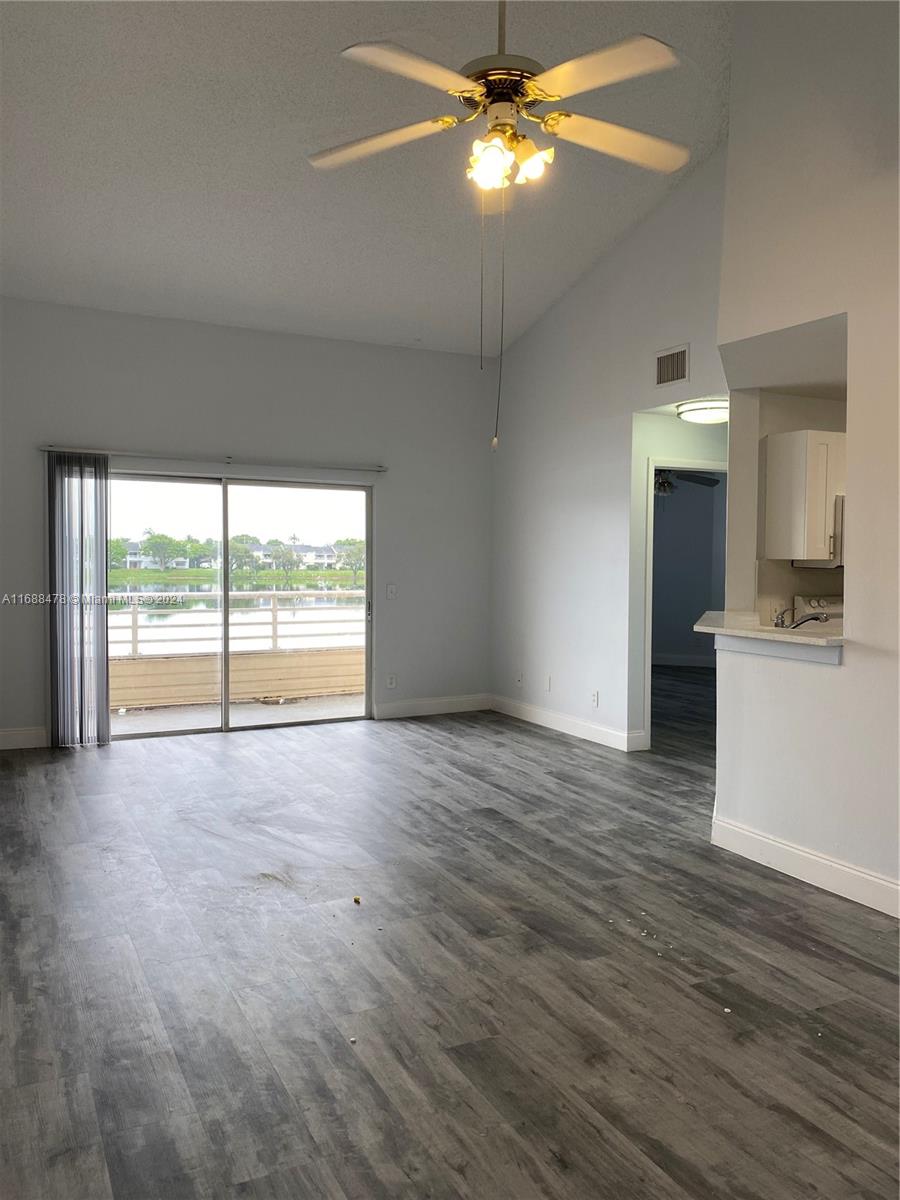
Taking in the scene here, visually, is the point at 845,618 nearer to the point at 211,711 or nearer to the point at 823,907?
the point at 823,907

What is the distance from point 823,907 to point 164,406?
219 inches

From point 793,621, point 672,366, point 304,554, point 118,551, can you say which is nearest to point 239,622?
point 304,554

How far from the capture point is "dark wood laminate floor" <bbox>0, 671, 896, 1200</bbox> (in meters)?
2.10

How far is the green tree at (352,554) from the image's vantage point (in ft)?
24.8

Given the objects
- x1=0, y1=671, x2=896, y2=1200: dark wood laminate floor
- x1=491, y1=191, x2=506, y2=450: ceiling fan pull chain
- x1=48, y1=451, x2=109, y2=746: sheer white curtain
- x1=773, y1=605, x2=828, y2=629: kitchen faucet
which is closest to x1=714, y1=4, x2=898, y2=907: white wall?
x1=0, y1=671, x2=896, y2=1200: dark wood laminate floor

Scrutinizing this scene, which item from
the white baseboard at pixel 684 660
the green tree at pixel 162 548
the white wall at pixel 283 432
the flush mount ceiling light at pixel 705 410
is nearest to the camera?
the flush mount ceiling light at pixel 705 410

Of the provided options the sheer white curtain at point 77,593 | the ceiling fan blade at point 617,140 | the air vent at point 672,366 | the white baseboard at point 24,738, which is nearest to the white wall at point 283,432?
the white baseboard at point 24,738

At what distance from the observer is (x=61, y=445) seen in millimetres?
6461

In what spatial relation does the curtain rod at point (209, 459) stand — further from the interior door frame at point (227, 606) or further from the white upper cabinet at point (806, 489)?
the white upper cabinet at point (806, 489)

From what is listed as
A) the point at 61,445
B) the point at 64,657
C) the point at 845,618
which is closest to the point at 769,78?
the point at 845,618

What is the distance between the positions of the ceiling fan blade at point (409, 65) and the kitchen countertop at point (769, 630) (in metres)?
2.51

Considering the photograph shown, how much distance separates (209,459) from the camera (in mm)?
6934

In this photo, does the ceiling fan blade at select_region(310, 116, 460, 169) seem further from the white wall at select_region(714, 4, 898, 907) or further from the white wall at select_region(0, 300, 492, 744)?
the white wall at select_region(0, 300, 492, 744)

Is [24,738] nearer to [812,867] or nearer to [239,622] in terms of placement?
Answer: [239,622]
